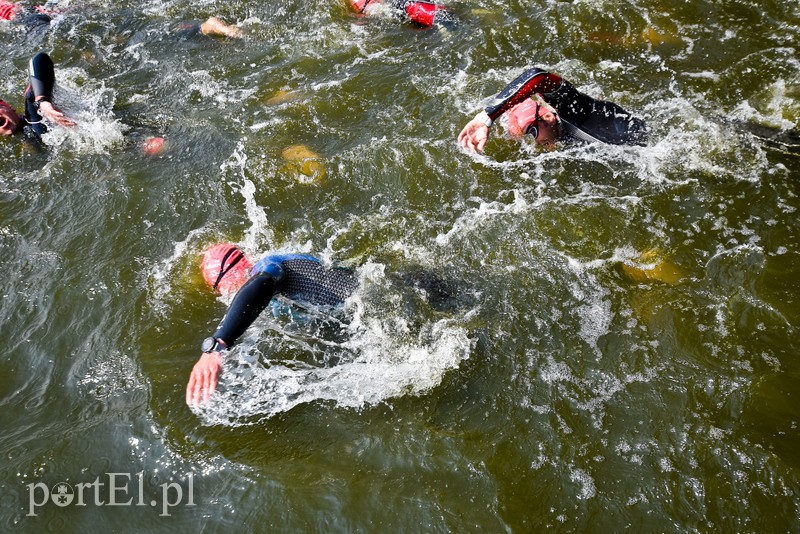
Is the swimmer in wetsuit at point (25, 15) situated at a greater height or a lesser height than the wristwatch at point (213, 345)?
lesser

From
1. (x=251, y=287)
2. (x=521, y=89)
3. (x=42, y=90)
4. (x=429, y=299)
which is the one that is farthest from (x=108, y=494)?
(x=42, y=90)

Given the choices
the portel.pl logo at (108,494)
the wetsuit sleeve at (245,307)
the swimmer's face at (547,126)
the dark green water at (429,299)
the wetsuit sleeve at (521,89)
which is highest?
the wetsuit sleeve at (521,89)

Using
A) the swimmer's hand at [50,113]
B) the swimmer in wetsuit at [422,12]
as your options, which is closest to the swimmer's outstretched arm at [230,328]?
the swimmer's hand at [50,113]

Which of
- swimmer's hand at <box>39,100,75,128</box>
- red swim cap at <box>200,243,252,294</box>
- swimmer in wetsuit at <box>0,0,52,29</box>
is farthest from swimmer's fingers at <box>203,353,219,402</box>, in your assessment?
swimmer in wetsuit at <box>0,0,52,29</box>

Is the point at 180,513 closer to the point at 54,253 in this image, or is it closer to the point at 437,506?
the point at 437,506

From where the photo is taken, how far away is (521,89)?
194 inches

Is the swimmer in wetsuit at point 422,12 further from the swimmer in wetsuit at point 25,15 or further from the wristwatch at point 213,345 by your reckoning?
the wristwatch at point 213,345

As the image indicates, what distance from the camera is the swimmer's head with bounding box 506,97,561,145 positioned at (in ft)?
16.9

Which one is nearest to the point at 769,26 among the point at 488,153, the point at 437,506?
the point at 488,153

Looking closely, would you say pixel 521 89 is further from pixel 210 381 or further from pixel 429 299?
pixel 210 381

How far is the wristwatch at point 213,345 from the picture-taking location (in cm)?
335

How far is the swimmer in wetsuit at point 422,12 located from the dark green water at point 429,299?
1.43 ft

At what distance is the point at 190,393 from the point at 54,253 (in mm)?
2669

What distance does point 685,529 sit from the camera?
2.97 meters
